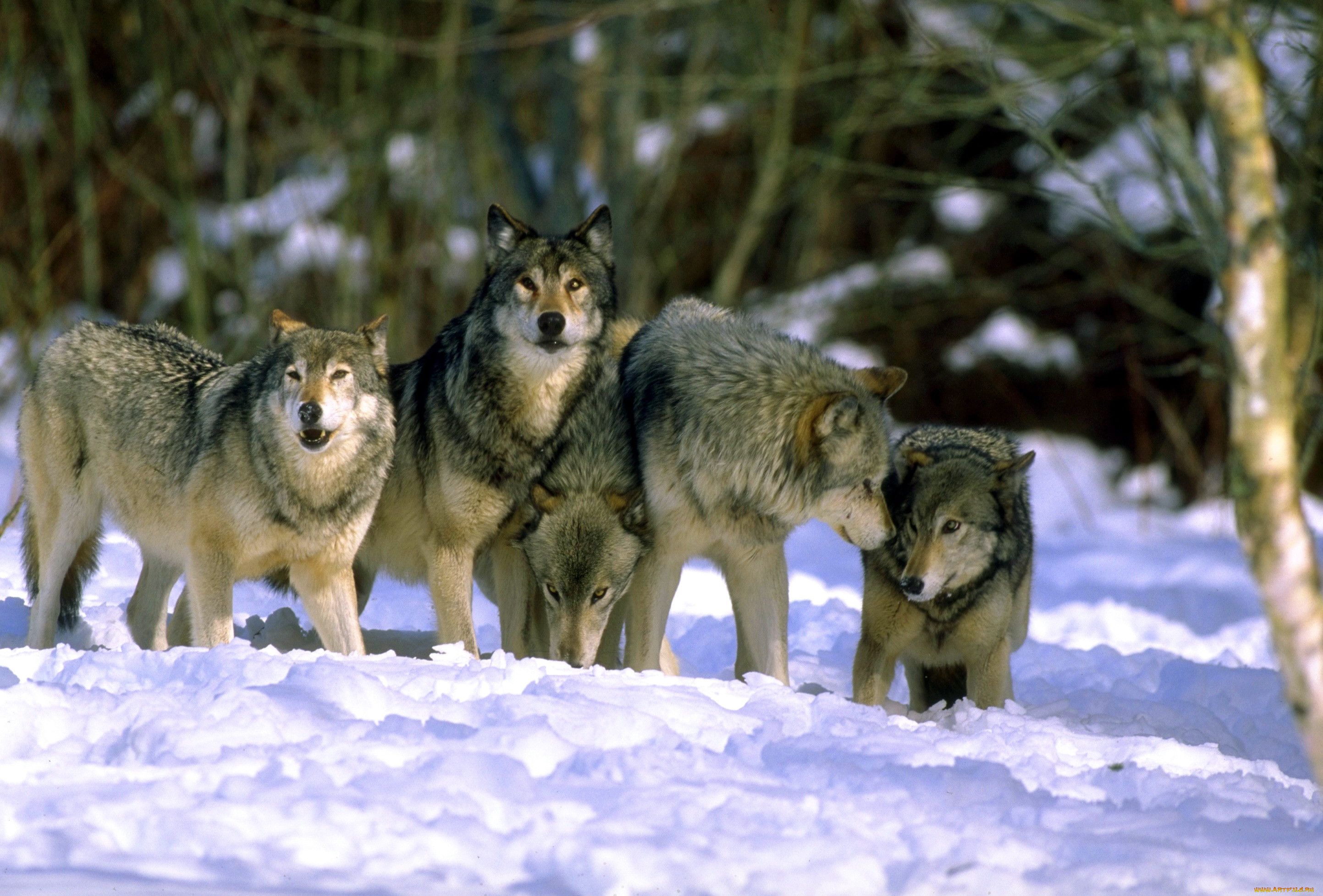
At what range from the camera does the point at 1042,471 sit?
14.5 m

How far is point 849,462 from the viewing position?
541 cm

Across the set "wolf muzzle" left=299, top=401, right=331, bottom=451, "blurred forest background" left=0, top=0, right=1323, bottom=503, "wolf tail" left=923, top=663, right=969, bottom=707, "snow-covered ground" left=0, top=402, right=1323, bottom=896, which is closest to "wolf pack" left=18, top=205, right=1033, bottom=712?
A: "wolf muzzle" left=299, top=401, right=331, bottom=451

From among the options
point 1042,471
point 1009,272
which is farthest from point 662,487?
point 1009,272

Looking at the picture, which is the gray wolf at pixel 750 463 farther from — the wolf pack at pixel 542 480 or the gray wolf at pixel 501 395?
the gray wolf at pixel 501 395

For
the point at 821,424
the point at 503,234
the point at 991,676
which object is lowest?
the point at 991,676

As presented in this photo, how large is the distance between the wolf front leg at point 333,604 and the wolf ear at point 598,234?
5.50 ft

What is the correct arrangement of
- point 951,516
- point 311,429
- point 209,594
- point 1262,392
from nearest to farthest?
point 1262,392 → point 311,429 → point 209,594 → point 951,516

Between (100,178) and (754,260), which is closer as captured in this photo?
(100,178)

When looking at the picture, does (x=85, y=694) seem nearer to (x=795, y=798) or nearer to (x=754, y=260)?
(x=795, y=798)

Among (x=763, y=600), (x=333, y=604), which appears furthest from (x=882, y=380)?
(x=333, y=604)

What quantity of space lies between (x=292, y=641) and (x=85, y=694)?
6.78 feet

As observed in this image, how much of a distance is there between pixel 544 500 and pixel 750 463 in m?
0.86

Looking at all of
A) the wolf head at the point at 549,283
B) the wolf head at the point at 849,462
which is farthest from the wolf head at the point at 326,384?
the wolf head at the point at 849,462

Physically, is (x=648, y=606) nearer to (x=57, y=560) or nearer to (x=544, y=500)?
(x=544, y=500)
